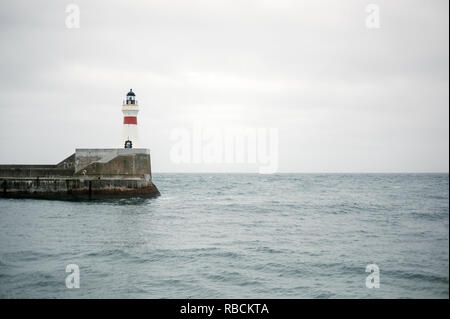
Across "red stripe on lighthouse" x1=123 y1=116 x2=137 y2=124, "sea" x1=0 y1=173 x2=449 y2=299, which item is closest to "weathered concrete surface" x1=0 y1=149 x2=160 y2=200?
"red stripe on lighthouse" x1=123 y1=116 x2=137 y2=124

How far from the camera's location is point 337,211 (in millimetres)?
23406

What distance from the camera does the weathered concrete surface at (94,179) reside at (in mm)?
25969

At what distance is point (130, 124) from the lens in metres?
28.2

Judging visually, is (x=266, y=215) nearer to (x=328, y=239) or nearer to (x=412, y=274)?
(x=328, y=239)

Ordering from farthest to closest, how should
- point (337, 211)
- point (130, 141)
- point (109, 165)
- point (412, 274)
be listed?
point (130, 141) → point (109, 165) → point (337, 211) → point (412, 274)

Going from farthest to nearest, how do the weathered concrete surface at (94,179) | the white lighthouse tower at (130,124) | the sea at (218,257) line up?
the white lighthouse tower at (130,124) → the weathered concrete surface at (94,179) → the sea at (218,257)

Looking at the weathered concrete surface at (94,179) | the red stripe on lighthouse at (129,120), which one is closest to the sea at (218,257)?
the weathered concrete surface at (94,179)

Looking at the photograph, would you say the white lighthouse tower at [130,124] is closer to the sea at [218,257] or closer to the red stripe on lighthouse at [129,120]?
the red stripe on lighthouse at [129,120]

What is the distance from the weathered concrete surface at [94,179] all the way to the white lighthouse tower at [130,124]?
6.95 feet

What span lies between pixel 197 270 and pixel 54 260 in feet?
14.0

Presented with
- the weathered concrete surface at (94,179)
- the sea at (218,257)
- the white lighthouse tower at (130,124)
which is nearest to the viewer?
the sea at (218,257)

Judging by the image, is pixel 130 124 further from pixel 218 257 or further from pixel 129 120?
pixel 218 257

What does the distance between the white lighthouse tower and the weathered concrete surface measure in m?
2.12
